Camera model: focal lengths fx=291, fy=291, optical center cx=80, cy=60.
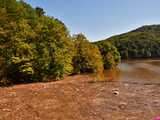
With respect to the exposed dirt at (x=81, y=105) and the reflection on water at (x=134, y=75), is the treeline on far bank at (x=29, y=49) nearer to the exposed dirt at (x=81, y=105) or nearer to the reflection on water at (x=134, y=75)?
the reflection on water at (x=134, y=75)

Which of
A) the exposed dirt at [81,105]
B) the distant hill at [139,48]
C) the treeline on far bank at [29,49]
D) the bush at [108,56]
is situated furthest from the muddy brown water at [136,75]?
the distant hill at [139,48]

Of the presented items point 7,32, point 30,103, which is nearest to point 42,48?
point 7,32

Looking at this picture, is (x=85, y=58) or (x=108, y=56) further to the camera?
(x=108, y=56)

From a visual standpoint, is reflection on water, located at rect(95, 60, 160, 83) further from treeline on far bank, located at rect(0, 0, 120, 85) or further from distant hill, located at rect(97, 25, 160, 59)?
distant hill, located at rect(97, 25, 160, 59)

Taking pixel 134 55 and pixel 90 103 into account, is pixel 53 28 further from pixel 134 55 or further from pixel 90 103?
pixel 134 55

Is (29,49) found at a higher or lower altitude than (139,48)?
lower

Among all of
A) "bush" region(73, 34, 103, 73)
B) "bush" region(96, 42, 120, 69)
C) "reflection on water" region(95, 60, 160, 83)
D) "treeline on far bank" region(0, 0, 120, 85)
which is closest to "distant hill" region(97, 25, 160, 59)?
"bush" region(96, 42, 120, 69)

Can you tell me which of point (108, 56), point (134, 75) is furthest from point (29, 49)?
point (108, 56)

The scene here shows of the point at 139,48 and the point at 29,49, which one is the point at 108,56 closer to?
the point at 29,49

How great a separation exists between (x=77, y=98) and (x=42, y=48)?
1754cm

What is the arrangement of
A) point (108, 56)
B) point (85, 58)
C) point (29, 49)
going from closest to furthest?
point (29, 49), point (85, 58), point (108, 56)

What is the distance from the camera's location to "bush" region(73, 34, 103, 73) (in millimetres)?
51438

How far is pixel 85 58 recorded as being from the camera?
2046 inches

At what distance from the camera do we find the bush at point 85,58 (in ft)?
169
